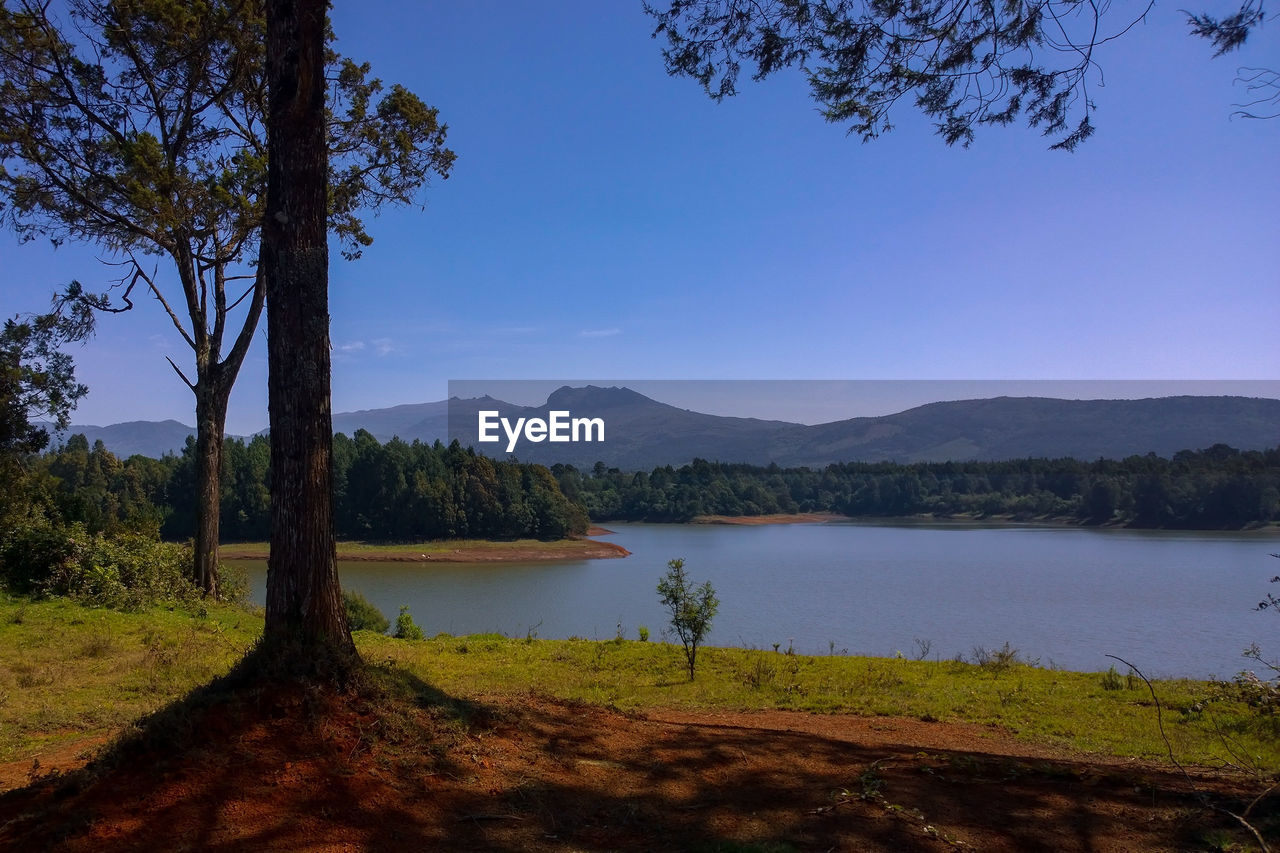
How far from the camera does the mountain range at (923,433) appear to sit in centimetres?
8094

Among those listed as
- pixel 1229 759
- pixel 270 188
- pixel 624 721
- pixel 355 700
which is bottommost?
pixel 1229 759

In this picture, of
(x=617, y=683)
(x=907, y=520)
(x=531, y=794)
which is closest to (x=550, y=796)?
(x=531, y=794)

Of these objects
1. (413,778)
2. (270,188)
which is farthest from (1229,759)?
(270,188)

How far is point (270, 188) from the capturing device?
166 inches

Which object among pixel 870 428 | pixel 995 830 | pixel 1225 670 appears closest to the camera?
pixel 995 830

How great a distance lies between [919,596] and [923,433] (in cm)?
9619

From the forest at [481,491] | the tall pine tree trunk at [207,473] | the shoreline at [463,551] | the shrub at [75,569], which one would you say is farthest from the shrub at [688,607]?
the shoreline at [463,551]

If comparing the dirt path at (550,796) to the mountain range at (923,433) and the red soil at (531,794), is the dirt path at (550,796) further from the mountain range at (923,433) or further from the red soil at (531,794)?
the mountain range at (923,433)

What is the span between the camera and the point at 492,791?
11.2 feet

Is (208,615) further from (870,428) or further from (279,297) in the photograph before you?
(870,428)

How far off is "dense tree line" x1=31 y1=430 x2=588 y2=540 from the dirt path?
136 ft

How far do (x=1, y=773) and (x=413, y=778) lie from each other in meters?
2.31

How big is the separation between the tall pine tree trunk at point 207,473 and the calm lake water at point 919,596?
5489 millimetres

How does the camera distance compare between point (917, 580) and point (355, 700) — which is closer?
point (355, 700)
